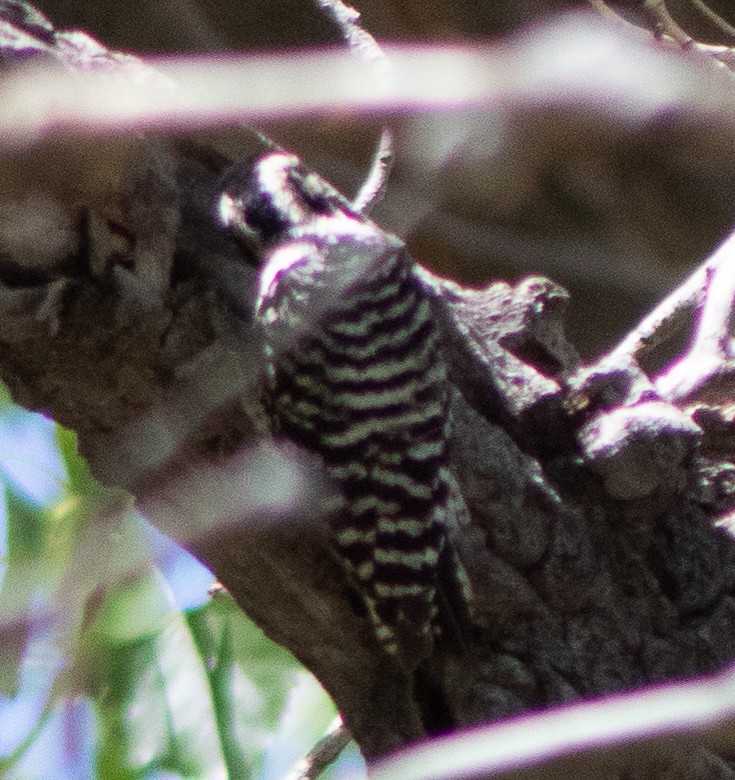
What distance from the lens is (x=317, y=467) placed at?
6.54ft

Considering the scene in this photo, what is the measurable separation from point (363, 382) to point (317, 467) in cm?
16

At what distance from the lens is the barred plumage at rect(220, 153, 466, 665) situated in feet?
6.09

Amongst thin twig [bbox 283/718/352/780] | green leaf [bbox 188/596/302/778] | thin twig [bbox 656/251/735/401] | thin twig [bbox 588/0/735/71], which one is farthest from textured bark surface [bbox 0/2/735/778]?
green leaf [bbox 188/596/302/778]

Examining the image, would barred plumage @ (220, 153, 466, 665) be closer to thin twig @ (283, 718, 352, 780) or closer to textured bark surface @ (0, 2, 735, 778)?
textured bark surface @ (0, 2, 735, 778)

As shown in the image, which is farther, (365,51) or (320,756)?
(320,756)

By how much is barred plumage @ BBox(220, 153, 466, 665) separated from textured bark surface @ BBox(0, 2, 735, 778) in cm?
5

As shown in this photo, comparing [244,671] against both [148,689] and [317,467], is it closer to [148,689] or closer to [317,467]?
[148,689]

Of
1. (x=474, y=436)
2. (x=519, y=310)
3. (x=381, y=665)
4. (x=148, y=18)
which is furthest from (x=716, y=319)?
(x=148, y=18)

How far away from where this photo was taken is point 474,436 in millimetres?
1941

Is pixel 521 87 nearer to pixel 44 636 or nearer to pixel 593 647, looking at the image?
pixel 593 647

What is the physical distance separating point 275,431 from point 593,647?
2.01 feet

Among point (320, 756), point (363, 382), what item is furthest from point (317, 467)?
point (320, 756)

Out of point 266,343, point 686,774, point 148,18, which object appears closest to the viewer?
point 686,774

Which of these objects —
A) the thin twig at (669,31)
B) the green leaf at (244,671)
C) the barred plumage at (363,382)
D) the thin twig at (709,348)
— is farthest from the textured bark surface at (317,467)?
the green leaf at (244,671)
